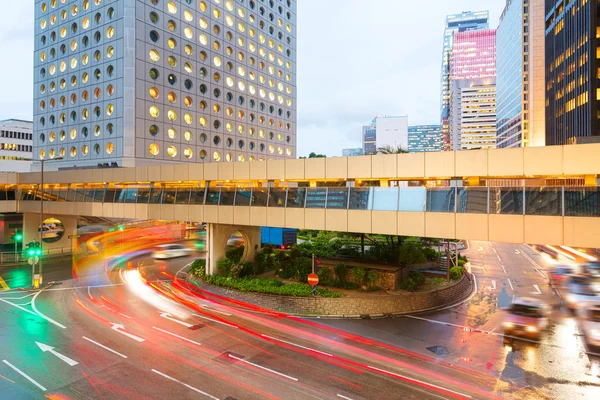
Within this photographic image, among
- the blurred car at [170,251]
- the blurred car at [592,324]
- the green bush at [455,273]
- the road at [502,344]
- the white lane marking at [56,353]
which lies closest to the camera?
the road at [502,344]

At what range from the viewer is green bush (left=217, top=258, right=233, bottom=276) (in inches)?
1130

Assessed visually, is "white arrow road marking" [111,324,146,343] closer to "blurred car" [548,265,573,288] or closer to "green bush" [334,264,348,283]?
"green bush" [334,264,348,283]

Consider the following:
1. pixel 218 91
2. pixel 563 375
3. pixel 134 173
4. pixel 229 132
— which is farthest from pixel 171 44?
pixel 563 375

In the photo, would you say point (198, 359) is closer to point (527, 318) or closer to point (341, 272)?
point (341, 272)

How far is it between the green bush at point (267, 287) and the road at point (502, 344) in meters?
3.03

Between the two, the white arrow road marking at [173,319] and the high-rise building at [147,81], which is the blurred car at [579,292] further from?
the high-rise building at [147,81]

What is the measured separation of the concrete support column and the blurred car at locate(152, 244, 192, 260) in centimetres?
1602

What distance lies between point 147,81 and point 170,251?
2154 centimetres

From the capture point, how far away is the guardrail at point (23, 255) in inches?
1515

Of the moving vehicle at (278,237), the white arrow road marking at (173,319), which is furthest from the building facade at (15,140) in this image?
the white arrow road marking at (173,319)

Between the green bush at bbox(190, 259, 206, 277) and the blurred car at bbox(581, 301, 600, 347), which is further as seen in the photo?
the green bush at bbox(190, 259, 206, 277)

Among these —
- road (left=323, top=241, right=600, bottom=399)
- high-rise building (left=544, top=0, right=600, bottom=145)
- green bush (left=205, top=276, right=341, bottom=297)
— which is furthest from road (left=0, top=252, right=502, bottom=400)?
high-rise building (left=544, top=0, right=600, bottom=145)

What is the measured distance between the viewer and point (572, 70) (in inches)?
3127

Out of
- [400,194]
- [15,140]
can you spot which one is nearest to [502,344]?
[400,194]
